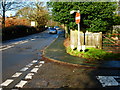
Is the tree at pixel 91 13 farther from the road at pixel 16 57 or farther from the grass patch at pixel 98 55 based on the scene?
the road at pixel 16 57

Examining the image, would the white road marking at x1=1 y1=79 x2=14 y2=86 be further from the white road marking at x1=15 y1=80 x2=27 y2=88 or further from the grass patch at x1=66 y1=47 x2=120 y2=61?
the grass patch at x1=66 y1=47 x2=120 y2=61

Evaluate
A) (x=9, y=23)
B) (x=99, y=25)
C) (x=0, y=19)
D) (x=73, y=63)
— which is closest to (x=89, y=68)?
(x=73, y=63)

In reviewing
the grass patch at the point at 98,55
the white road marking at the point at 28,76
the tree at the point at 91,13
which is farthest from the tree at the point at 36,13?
the white road marking at the point at 28,76

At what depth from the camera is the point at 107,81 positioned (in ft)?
18.6

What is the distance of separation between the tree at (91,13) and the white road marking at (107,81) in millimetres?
6127

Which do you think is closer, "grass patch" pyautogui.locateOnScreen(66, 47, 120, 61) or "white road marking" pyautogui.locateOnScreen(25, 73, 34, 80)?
"white road marking" pyautogui.locateOnScreen(25, 73, 34, 80)

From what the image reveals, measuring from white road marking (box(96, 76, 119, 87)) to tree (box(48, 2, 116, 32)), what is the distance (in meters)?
6.13

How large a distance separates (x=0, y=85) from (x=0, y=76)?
115cm

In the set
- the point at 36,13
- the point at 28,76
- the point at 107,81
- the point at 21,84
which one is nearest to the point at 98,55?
the point at 107,81

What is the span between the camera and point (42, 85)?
525 centimetres

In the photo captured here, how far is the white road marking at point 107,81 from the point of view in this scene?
17.5 ft

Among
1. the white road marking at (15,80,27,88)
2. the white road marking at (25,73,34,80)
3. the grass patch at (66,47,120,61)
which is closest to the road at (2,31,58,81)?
the white road marking at (25,73,34,80)

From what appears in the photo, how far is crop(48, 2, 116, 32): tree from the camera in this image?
11.4m

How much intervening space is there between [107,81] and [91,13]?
6.90m
